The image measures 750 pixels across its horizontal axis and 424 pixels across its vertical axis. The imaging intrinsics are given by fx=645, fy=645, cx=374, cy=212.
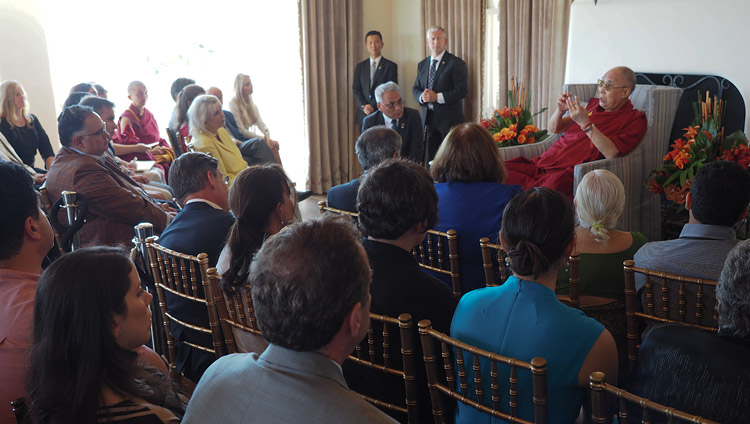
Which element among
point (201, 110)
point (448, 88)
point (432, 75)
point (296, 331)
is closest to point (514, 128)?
point (448, 88)

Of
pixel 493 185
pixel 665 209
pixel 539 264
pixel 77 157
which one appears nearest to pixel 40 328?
pixel 539 264

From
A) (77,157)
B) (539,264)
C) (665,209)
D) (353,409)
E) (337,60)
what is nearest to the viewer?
(353,409)

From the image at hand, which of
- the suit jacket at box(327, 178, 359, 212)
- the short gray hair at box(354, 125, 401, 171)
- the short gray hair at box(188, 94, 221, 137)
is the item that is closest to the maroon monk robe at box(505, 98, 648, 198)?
the short gray hair at box(354, 125, 401, 171)

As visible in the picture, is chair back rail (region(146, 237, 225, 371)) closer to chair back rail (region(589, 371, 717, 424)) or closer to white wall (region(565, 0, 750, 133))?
chair back rail (region(589, 371, 717, 424))

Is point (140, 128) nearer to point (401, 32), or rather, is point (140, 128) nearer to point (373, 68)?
point (373, 68)

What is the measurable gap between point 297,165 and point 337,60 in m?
1.23

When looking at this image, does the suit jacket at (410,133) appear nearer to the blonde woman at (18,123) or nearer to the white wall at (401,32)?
the white wall at (401,32)

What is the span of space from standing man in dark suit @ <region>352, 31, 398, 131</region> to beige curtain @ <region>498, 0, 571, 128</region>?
4.03 ft

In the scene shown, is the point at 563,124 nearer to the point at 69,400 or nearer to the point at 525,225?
the point at 525,225

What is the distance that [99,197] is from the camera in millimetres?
3264

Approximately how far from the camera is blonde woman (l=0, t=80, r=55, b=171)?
15.4 ft

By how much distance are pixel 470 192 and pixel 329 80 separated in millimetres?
4636

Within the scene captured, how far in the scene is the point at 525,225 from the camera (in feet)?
5.24

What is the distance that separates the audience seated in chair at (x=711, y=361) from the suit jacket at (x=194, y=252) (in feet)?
4.74
